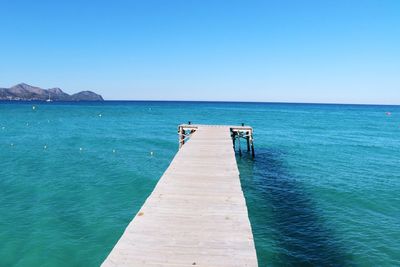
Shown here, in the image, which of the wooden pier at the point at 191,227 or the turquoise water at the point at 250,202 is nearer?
the wooden pier at the point at 191,227

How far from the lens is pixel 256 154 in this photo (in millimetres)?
29359

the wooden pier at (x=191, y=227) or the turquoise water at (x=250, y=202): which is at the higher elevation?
the wooden pier at (x=191, y=227)

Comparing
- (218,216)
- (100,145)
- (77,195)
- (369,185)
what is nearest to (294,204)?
(369,185)

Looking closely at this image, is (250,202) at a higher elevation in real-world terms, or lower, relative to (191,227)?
lower

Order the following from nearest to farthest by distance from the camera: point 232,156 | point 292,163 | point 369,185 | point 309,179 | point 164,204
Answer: point 164,204 < point 232,156 < point 369,185 < point 309,179 < point 292,163

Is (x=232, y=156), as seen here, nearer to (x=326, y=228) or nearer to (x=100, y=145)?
(x=326, y=228)

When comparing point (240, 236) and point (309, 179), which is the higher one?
point (240, 236)

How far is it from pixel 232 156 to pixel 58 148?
68.5ft

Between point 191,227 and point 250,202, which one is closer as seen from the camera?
point 191,227

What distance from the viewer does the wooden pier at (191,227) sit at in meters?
5.88

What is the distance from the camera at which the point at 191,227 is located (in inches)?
286

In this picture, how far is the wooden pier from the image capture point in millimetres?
5883

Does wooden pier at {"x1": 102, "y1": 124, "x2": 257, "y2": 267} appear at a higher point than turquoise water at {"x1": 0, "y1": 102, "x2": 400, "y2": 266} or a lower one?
higher

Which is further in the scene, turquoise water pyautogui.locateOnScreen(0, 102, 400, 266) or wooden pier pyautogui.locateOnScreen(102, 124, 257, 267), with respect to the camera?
turquoise water pyautogui.locateOnScreen(0, 102, 400, 266)
